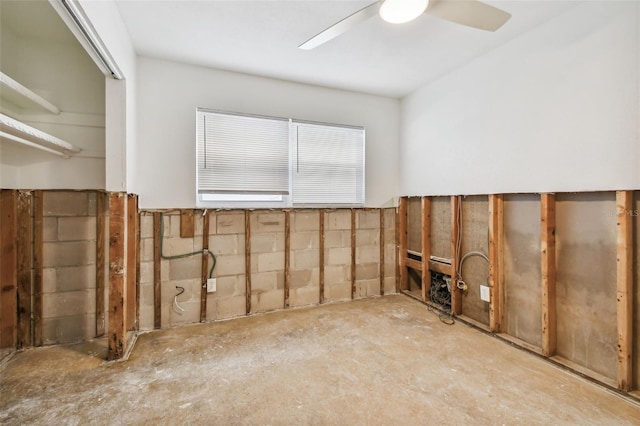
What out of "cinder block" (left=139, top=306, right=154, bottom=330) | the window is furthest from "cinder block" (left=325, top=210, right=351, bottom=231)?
"cinder block" (left=139, top=306, right=154, bottom=330)

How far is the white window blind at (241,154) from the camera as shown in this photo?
9.70 ft

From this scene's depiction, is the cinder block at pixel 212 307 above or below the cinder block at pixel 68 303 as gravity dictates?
below

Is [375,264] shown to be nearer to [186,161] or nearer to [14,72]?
[186,161]

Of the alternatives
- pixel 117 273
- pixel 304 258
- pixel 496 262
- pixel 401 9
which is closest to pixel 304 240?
pixel 304 258

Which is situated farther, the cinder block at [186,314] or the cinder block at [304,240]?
the cinder block at [304,240]

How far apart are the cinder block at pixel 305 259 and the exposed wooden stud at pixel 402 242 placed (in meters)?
1.15

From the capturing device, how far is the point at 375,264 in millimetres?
3717

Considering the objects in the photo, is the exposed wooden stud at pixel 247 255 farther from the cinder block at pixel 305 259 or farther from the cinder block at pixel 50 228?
the cinder block at pixel 50 228

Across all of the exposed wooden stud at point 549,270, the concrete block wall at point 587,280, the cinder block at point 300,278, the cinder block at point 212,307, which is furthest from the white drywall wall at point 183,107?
the concrete block wall at point 587,280

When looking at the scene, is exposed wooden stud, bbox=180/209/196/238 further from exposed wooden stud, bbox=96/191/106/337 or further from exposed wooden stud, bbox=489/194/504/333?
exposed wooden stud, bbox=489/194/504/333

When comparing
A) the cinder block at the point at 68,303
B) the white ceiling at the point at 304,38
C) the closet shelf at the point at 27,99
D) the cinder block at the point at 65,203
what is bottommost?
the cinder block at the point at 68,303

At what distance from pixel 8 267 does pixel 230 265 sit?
5.58ft

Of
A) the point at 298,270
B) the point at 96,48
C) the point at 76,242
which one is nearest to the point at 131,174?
the point at 76,242

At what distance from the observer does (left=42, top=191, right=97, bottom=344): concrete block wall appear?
243 centimetres
